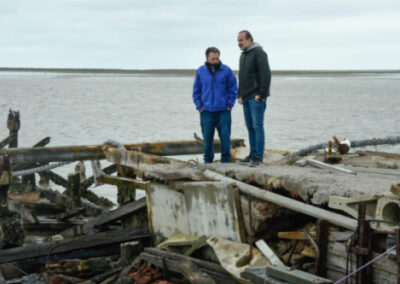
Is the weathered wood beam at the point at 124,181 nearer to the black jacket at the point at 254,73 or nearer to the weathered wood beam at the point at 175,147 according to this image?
the weathered wood beam at the point at 175,147

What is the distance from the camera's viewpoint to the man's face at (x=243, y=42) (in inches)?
399

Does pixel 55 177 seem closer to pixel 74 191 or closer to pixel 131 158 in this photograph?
pixel 74 191

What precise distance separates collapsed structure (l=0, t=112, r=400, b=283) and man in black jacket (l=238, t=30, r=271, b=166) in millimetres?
361

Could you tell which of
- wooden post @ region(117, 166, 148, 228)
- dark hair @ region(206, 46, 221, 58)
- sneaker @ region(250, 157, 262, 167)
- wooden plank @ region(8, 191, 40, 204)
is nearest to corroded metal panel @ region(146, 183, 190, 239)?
wooden post @ region(117, 166, 148, 228)

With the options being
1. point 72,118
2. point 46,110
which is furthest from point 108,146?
point 46,110

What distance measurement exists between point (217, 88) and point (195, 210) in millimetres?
1970

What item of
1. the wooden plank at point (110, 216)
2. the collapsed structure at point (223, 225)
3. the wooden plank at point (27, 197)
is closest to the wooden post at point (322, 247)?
the collapsed structure at point (223, 225)

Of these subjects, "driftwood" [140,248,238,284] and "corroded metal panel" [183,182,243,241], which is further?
"corroded metal panel" [183,182,243,241]

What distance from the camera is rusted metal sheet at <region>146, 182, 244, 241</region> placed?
8789 mm

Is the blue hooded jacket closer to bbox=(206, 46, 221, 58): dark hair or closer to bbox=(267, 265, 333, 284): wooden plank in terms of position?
bbox=(206, 46, 221, 58): dark hair

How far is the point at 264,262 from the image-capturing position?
775cm

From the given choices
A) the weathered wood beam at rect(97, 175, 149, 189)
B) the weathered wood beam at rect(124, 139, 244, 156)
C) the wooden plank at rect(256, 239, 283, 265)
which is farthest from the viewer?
the weathered wood beam at rect(124, 139, 244, 156)

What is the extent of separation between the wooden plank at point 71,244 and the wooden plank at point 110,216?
0.48m

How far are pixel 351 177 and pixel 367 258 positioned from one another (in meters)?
1.82
